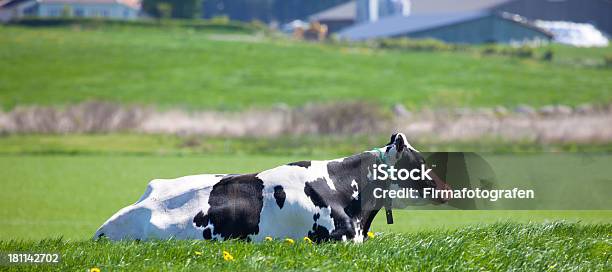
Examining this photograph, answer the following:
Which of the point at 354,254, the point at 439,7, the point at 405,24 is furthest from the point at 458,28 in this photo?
the point at 354,254

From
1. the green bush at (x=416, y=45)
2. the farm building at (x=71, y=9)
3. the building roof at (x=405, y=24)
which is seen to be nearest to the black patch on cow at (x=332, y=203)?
the farm building at (x=71, y=9)

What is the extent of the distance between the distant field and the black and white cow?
47868 mm

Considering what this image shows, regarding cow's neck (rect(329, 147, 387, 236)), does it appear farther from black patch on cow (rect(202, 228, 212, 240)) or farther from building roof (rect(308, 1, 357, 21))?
building roof (rect(308, 1, 357, 21))

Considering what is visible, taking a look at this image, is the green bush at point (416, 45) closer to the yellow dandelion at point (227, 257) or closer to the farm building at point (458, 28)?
the farm building at point (458, 28)

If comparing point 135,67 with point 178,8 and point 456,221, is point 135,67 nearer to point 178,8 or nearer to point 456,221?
point 178,8

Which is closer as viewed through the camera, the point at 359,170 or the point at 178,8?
the point at 359,170

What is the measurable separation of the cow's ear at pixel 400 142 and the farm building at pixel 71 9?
69.1 metres

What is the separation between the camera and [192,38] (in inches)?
3307

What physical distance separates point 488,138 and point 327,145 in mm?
5808

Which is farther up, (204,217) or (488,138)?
(204,217)

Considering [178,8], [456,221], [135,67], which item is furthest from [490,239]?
[178,8]

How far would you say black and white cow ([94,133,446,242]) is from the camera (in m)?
8.33

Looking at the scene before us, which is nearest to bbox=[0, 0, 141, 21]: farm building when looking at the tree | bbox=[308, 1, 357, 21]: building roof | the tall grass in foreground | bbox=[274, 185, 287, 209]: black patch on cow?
the tree

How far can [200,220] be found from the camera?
8.42 m
